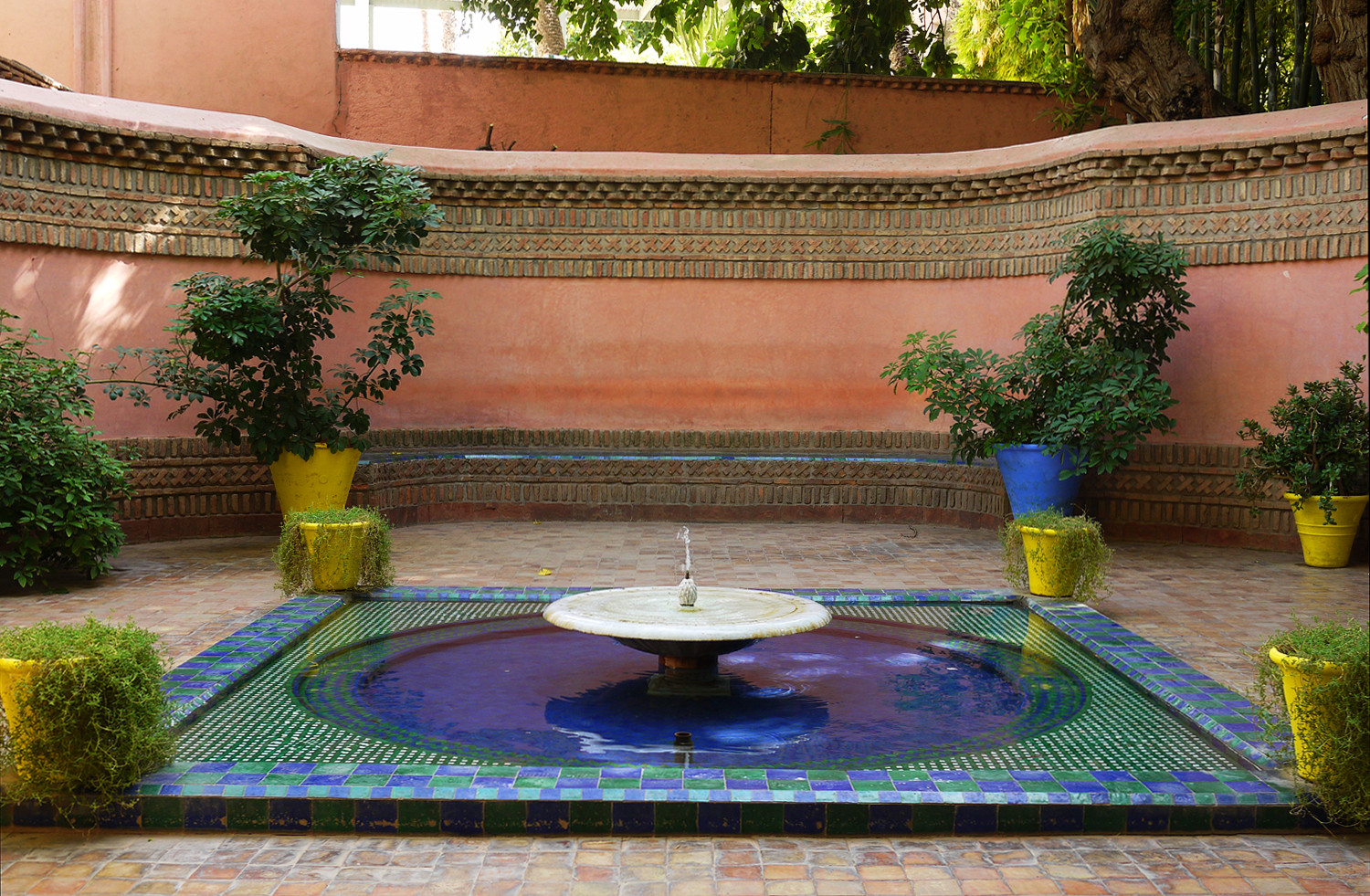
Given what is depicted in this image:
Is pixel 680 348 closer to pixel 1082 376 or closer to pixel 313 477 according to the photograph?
pixel 313 477

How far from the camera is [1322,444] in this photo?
337 inches

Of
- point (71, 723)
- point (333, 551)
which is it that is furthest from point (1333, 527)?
point (71, 723)

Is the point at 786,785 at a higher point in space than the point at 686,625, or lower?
lower

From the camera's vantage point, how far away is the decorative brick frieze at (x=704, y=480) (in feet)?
32.8

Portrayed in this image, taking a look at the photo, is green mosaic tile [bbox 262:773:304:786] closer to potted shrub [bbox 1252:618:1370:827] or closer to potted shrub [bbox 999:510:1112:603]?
potted shrub [bbox 1252:618:1370:827]

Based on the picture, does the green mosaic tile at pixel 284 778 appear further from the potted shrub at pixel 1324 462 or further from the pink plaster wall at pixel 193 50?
the pink plaster wall at pixel 193 50

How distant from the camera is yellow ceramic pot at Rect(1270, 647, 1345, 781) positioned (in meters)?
3.73

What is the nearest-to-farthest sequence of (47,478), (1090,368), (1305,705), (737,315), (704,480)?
1. (1305,705)
2. (47,478)
3. (1090,368)
4. (704,480)
5. (737,315)

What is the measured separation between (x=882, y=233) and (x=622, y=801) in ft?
28.5

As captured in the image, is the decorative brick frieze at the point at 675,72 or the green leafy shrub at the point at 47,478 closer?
the green leafy shrub at the point at 47,478

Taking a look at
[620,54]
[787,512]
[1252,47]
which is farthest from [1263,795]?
[620,54]

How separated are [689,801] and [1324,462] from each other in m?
6.76

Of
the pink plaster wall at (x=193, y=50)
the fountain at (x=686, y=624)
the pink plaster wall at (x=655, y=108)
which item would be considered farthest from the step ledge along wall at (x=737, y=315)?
the fountain at (x=686, y=624)

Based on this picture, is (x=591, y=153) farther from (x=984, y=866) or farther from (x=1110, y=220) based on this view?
(x=984, y=866)
